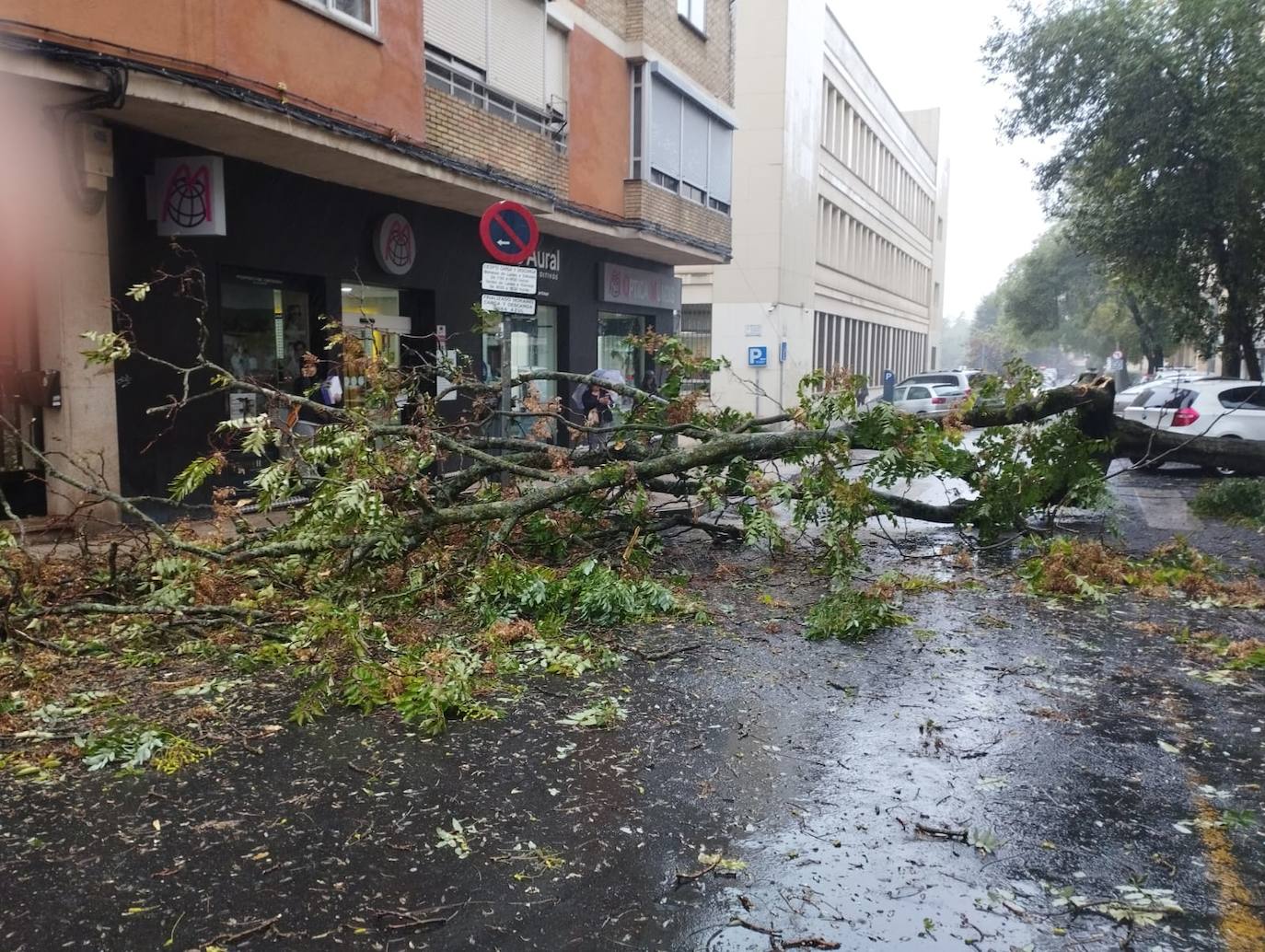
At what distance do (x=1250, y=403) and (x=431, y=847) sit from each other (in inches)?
661

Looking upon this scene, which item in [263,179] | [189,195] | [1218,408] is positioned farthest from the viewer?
[1218,408]

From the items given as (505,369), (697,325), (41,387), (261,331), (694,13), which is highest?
(694,13)

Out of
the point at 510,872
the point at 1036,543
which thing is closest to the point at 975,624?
the point at 1036,543

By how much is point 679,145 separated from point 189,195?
40.3 ft

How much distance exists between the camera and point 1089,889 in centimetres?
320

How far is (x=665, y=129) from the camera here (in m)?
19.7

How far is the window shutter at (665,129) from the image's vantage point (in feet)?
62.8

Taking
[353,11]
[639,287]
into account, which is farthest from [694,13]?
[353,11]

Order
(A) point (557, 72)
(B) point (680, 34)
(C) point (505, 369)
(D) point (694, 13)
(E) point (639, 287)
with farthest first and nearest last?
(E) point (639, 287)
(D) point (694, 13)
(B) point (680, 34)
(A) point (557, 72)
(C) point (505, 369)

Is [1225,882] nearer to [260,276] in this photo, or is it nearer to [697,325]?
[260,276]

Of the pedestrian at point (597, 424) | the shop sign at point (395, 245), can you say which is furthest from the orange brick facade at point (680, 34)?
the pedestrian at point (597, 424)

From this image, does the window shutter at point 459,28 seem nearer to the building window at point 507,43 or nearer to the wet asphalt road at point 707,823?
the building window at point 507,43

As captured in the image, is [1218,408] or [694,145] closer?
[1218,408]

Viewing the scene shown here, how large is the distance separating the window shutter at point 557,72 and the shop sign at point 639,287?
4129 mm
